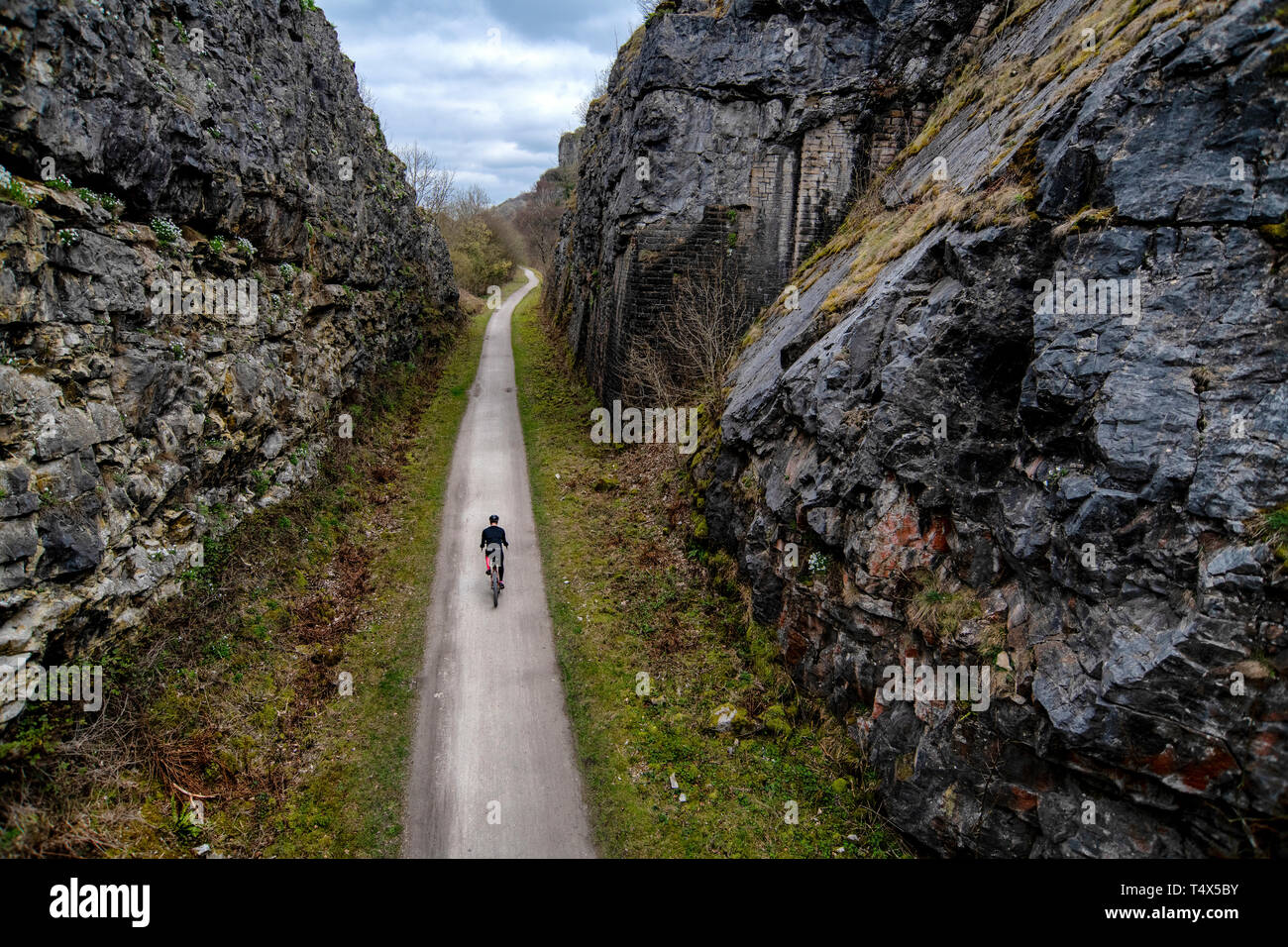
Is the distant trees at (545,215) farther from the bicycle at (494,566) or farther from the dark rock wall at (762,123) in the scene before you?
the bicycle at (494,566)

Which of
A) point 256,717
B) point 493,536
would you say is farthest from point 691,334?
point 256,717

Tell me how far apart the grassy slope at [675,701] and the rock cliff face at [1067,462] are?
0.76 meters

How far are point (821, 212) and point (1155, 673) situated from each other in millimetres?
17618

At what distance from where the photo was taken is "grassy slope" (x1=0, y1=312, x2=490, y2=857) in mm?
7902

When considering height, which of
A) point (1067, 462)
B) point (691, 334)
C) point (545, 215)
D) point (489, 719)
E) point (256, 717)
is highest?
point (545, 215)

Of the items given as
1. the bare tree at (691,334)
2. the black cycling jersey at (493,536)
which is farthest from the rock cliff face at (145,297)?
the bare tree at (691,334)

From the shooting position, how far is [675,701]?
1185 cm

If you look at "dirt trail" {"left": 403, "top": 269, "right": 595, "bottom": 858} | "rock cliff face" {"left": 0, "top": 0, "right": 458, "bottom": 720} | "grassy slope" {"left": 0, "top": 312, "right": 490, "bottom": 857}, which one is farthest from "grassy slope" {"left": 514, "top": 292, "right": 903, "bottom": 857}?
"rock cliff face" {"left": 0, "top": 0, "right": 458, "bottom": 720}

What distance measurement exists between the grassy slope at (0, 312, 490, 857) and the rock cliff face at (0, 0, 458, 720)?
2.89ft

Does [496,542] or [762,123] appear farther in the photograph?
[762,123]

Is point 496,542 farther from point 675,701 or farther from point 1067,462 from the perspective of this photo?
point 1067,462

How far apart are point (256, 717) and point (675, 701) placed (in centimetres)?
728

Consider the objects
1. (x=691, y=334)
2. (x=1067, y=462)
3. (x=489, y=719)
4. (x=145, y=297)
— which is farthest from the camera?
(x=691, y=334)
